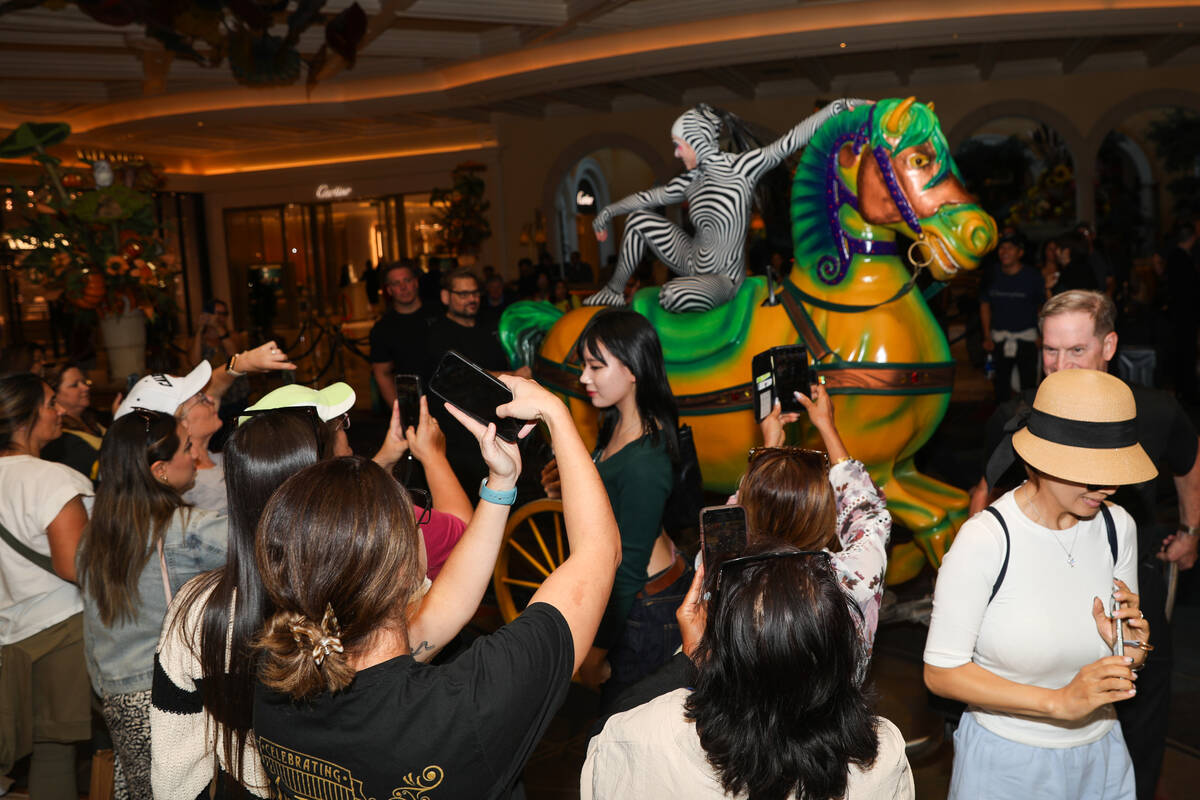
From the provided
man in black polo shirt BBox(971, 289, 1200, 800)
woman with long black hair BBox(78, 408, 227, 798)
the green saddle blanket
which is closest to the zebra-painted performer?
the green saddle blanket

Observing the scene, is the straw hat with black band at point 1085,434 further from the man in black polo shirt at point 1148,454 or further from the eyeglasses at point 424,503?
the eyeglasses at point 424,503

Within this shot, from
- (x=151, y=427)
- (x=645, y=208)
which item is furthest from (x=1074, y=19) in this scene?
(x=151, y=427)

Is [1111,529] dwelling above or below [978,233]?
below

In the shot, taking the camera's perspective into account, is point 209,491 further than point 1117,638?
Yes

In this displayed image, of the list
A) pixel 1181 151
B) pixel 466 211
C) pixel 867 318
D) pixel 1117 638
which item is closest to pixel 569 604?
pixel 1117 638

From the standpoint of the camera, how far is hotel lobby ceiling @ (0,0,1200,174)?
30.8 feet

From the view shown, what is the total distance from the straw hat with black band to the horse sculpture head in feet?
5.39

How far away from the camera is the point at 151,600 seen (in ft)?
6.95

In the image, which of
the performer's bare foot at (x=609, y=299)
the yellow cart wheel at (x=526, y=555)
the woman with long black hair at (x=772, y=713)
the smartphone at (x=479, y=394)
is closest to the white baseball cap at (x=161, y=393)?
the yellow cart wheel at (x=526, y=555)

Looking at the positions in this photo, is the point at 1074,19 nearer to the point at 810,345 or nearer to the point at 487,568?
the point at 810,345

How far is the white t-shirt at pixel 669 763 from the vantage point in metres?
1.33

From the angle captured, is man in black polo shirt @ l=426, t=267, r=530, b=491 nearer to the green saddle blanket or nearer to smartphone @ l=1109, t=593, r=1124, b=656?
the green saddle blanket

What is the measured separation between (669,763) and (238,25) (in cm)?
531

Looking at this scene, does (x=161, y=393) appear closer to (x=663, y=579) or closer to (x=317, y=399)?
(x=317, y=399)
